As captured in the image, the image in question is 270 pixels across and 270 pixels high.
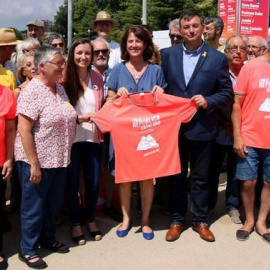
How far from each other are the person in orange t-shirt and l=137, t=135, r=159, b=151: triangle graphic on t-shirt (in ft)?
2.88

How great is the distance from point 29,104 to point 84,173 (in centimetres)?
120

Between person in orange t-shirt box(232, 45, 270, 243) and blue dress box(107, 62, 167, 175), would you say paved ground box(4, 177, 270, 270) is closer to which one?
person in orange t-shirt box(232, 45, 270, 243)

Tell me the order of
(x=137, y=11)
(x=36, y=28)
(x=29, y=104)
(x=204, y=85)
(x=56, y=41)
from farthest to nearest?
(x=137, y=11) < (x=36, y=28) < (x=56, y=41) < (x=204, y=85) < (x=29, y=104)

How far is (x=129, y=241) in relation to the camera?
425cm

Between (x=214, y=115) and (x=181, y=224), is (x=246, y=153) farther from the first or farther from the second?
(x=181, y=224)

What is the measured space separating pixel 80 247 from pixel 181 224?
1162 millimetres

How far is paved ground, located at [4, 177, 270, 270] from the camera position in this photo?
3.75m

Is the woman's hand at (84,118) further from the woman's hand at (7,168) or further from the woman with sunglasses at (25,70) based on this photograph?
the woman's hand at (7,168)

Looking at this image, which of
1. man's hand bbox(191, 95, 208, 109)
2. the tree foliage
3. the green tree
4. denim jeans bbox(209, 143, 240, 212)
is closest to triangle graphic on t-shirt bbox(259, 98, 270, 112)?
man's hand bbox(191, 95, 208, 109)

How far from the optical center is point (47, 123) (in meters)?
3.45

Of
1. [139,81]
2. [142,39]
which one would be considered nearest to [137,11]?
[142,39]

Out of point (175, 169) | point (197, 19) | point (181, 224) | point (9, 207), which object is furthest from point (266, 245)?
point (9, 207)

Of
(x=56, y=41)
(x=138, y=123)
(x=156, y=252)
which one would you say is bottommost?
(x=156, y=252)

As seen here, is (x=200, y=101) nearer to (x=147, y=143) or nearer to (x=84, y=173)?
(x=147, y=143)
